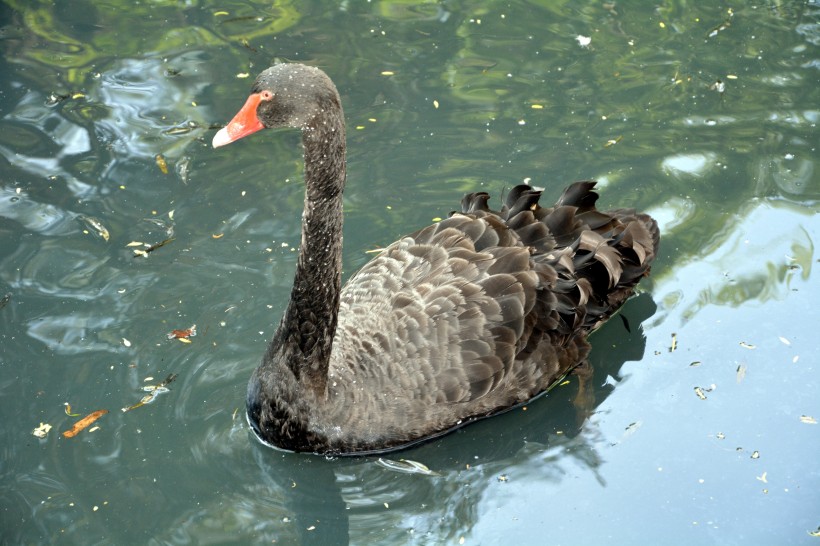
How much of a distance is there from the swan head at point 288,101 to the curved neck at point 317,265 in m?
0.05

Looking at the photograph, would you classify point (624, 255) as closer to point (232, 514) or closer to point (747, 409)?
point (747, 409)

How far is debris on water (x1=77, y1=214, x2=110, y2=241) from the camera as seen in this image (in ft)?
19.4

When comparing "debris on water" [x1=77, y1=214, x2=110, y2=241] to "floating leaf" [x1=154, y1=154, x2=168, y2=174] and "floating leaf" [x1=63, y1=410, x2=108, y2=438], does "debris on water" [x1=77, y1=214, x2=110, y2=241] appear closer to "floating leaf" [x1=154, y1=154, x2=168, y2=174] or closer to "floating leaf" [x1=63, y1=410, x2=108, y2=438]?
"floating leaf" [x1=154, y1=154, x2=168, y2=174]

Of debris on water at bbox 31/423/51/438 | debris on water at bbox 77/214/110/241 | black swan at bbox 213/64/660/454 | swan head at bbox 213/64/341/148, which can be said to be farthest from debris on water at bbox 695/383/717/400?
debris on water at bbox 77/214/110/241

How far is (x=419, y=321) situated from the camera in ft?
15.4

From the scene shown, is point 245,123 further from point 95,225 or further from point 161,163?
point 161,163

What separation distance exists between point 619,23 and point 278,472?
16.2ft

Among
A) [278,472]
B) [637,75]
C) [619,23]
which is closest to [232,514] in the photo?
[278,472]

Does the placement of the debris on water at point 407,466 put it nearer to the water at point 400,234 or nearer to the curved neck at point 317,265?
the water at point 400,234

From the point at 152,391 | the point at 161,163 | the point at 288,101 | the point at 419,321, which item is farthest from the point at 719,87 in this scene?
the point at 152,391

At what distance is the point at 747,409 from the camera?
197 inches

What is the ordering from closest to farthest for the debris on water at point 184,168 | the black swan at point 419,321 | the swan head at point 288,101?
the swan head at point 288,101
the black swan at point 419,321
the debris on water at point 184,168

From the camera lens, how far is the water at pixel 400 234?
14.8ft

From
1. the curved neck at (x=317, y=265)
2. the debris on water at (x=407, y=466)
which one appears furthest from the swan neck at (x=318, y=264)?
the debris on water at (x=407, y=466)
